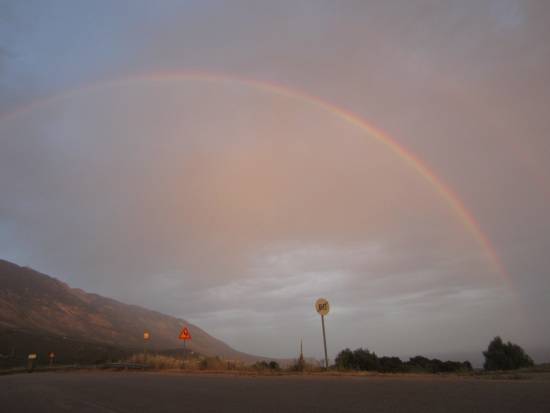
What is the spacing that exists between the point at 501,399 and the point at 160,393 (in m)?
9.10

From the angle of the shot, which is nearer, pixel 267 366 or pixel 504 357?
pixel 267 366

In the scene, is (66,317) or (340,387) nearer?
(340,387)

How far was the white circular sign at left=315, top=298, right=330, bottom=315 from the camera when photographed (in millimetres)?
21222

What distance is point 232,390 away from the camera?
43.9 ft

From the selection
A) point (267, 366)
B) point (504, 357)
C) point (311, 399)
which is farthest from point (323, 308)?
point (504, 357)

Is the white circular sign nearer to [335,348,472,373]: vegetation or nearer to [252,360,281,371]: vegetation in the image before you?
[252,360,281,371]: vegetation

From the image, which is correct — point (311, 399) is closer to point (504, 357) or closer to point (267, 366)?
point (267, 366)

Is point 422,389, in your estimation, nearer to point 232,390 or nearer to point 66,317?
point 232,390

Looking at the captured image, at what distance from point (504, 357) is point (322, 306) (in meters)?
18.6

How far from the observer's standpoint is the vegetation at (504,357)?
31094 millimetres

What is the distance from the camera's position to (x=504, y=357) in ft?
105

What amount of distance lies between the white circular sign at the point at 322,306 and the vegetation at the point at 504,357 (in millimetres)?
17224

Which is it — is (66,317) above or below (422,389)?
above

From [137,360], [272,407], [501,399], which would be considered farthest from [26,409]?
[137,360]
